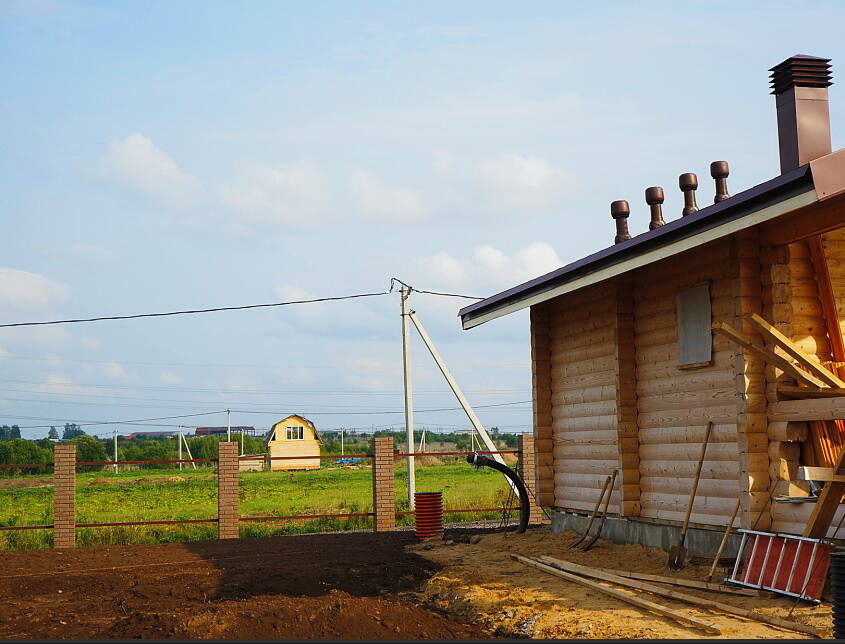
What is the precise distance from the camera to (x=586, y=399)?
47.3 ft

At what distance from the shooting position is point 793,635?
7.59 metres

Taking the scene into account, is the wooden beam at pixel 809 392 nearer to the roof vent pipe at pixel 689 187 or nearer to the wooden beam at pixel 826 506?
the wooden beam at pixel 826 506

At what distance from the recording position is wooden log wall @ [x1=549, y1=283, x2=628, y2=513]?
13.4 meters

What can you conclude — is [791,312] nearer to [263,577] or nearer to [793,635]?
[793,635]

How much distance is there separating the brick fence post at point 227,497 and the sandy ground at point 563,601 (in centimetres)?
502

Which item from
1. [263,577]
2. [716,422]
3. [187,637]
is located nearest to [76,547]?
[263,577]

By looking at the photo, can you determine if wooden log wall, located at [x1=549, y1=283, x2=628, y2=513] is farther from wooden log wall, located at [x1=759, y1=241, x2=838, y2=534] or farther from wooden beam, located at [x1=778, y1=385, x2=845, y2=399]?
wooden beam, located at [x1=778, y1=385, x2=845, y2=399]

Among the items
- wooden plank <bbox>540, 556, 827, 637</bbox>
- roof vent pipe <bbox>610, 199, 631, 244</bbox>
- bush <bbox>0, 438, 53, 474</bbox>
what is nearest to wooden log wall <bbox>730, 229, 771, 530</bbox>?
wooden plank <bbox>540, 556, 827, 637</bbox>

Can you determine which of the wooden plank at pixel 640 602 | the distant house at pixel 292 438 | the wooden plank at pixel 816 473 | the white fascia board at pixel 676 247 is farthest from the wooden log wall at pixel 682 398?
the distant house at pixel 292 438

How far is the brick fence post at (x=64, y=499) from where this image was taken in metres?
17.2

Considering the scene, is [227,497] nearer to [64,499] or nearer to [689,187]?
[64,499]

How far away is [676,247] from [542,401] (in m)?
6.32

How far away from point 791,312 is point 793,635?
3.62 m

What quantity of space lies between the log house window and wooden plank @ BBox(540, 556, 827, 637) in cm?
269
